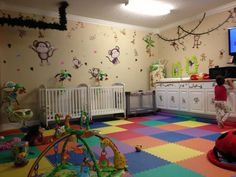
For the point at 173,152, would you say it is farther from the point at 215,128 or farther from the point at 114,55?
the point at 114,55

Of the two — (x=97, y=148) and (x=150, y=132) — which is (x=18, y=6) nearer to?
(x=97, y=148)

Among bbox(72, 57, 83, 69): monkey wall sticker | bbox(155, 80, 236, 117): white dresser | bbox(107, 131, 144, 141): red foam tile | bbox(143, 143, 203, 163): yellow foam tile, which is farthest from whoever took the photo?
bbox(72, 57, 83, 69): monkey wall sticker

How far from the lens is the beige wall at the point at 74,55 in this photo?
4121 millimetres

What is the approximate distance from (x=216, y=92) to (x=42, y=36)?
360 centimetres

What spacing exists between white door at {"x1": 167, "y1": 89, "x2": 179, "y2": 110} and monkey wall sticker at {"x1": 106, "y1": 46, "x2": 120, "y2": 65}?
60.2 inches

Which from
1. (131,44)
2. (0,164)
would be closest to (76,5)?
(131,44)

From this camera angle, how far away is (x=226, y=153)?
2.09m

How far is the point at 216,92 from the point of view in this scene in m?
3.68

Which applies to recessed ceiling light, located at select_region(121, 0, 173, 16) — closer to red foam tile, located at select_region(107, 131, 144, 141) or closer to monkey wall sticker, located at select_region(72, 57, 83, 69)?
monkey wall sticker, located at select_region(72, 57, 83, 69)

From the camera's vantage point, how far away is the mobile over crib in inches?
159

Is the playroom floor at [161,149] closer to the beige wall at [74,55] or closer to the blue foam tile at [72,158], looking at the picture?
the blue foam tile at [72,158]

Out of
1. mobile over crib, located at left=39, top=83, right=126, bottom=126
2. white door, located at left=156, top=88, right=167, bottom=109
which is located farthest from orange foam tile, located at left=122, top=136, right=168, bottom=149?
white door, located at left=156, top=88, right=167, bottom=109

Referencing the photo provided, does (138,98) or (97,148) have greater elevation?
(138,98)

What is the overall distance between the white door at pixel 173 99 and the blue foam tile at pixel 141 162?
2607 millimetres
